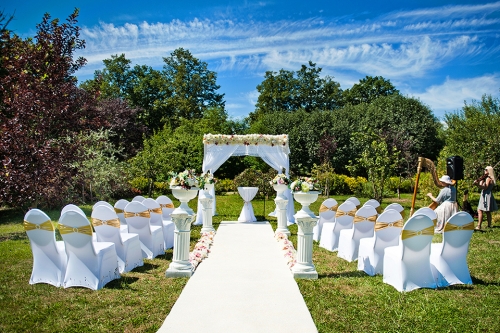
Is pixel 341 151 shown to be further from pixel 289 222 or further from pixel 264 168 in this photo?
pixel 289 222

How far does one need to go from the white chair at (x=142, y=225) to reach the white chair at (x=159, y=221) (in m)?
0.68

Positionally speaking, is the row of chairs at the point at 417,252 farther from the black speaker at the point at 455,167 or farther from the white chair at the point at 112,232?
the black speaker at the point at 455,167

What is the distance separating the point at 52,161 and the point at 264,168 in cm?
1360

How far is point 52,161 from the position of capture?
1014 cm

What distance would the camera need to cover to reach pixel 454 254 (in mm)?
5488

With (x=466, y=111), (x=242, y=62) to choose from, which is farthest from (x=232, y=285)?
(x=466, y=111)

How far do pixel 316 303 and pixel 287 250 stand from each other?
9.23 feet

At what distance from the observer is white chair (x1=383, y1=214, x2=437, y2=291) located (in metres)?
5.14

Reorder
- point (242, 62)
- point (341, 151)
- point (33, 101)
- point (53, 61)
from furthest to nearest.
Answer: point (341, 151) < point (242, 62) < point (53, 61) < point (33, 101)

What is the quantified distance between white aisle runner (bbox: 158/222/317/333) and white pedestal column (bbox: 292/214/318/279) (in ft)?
0.62

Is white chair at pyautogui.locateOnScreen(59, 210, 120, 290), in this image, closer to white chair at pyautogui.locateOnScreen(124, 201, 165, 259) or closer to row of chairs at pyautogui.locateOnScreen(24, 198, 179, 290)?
row of chairs at pyautogui.locateOnScreen(24, 198, 179, 290)

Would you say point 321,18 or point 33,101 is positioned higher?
point 321,18

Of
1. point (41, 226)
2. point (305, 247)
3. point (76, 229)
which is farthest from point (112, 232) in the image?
point (305, 247)

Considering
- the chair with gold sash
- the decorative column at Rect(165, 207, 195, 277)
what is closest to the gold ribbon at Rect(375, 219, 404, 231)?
the chair with gold sash
